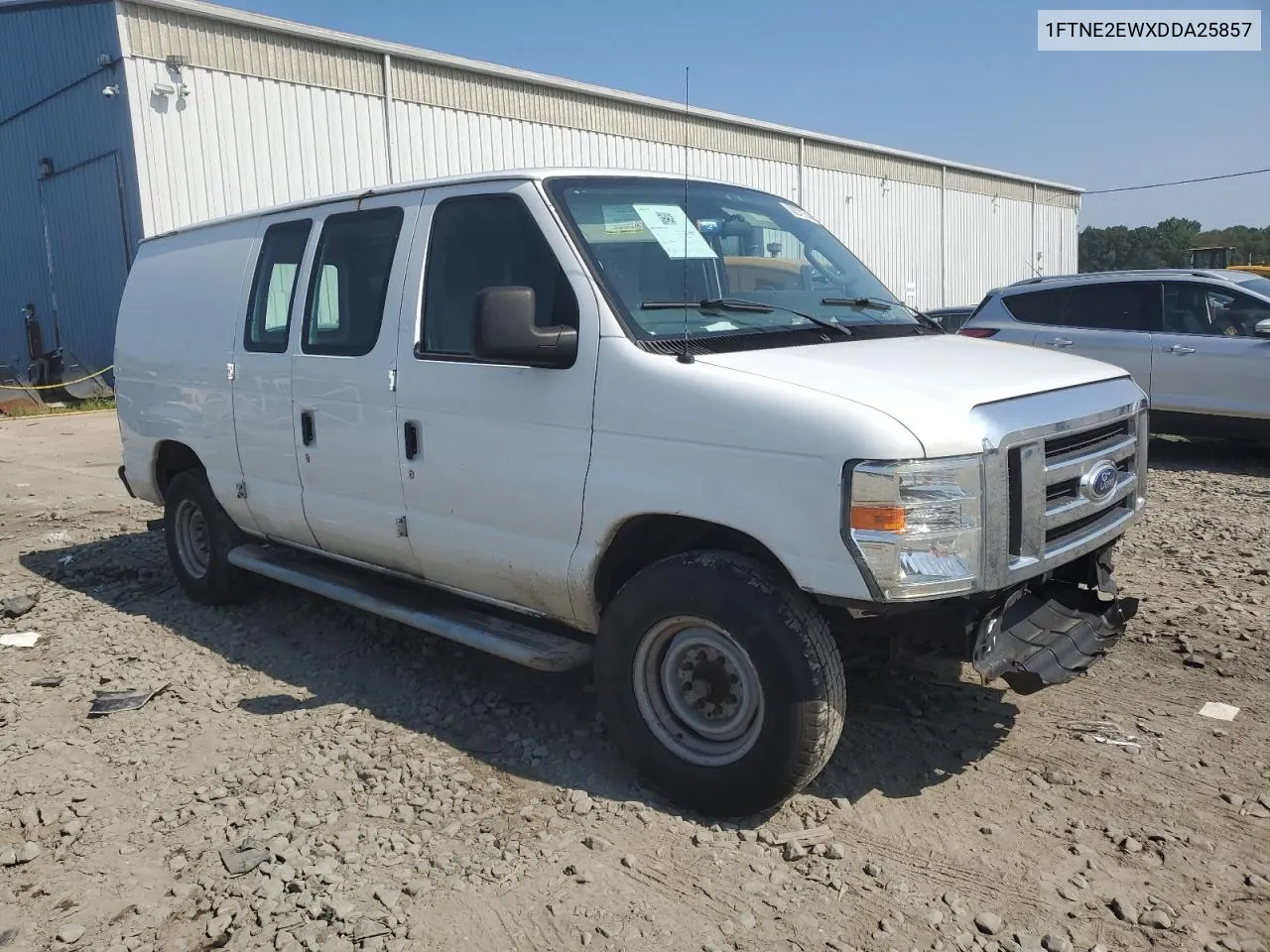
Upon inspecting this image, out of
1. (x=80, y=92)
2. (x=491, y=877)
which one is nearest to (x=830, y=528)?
(x=491, y=877)

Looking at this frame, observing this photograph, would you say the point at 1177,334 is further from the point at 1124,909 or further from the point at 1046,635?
the point at 1124,909

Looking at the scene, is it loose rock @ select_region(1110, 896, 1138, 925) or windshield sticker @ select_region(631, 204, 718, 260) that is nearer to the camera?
loose rock @ select_region(1110, 896, 1138, 925)

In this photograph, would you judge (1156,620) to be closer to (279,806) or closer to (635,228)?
(635,228)

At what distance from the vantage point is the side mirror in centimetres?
356

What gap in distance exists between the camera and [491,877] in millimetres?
3246

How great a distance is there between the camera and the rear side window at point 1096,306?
33.0 ft

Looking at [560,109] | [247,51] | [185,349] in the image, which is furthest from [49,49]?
[185,349]

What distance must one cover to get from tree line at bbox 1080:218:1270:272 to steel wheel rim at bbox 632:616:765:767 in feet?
196

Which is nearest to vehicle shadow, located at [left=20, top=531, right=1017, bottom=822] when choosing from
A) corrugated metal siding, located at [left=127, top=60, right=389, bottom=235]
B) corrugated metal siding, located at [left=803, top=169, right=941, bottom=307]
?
corrugated metal siding, located at [left=127, top=60, right=389, bottom=235]

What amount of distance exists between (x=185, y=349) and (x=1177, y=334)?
340 inches

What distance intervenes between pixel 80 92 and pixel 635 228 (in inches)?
633

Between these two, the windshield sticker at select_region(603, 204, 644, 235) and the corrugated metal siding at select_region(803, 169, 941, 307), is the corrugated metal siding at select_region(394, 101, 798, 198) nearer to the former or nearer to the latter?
the corrugated metal siding at select_region(803, 169, 941, 307)

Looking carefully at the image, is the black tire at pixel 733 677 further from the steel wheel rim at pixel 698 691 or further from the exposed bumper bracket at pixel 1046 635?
the exposed bumper bracket at pixel 1046 635

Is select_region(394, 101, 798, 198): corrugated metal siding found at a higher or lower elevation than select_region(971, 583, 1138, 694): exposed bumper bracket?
higher
